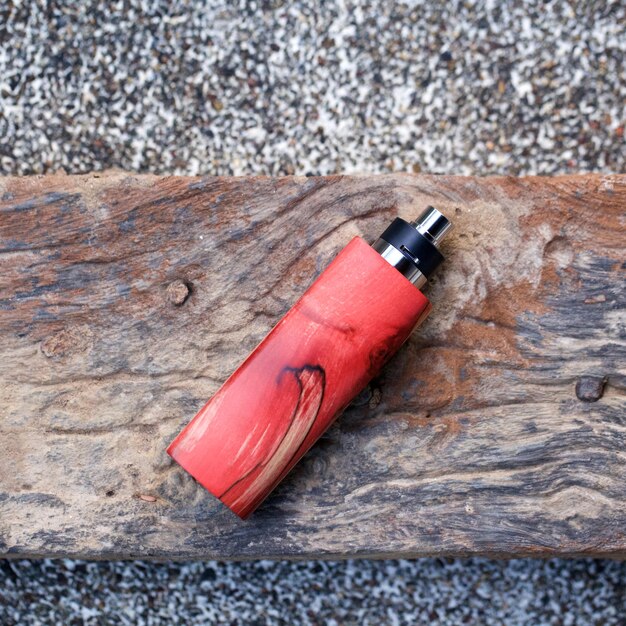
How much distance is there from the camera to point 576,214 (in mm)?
760

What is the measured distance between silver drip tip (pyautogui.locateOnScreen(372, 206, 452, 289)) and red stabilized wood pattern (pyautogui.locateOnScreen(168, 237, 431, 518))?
1cm

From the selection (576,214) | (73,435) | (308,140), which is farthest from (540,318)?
(73,435)

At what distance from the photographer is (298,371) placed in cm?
71

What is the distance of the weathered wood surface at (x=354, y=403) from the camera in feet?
2.49

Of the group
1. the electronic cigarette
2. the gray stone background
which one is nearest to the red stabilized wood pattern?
the electronic cigarette

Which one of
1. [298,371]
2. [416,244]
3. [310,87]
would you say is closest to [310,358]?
[298,371]

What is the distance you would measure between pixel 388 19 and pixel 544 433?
0.55 m

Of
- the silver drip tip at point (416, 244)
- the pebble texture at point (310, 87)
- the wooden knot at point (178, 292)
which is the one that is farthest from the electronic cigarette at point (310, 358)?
the pebble texture at point (310, 87)

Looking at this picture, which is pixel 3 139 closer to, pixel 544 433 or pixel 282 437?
pixel 282 437

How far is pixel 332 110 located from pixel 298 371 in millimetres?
404

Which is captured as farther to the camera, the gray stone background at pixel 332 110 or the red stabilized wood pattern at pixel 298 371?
the gray stone background at pixel 332 110

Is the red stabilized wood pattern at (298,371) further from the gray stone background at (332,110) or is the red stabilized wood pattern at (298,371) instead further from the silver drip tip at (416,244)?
the gray stone background at (332,110)

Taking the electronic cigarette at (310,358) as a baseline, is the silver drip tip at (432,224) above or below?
above

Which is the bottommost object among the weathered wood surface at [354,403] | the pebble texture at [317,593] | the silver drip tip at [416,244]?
the pebble texture at [317,593]
